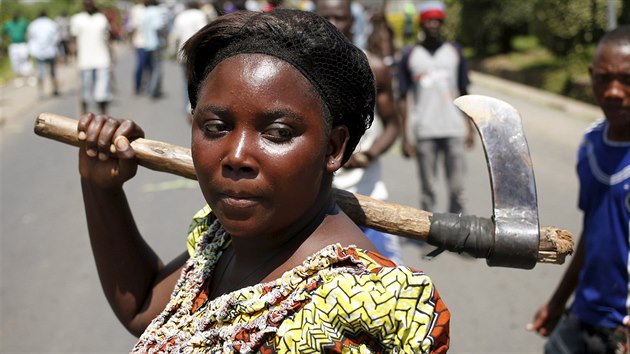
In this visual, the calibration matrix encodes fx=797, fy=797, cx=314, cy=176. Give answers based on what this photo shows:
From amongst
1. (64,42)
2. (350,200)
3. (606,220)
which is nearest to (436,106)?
(606,220)

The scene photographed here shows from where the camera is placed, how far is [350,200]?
196 centimetres

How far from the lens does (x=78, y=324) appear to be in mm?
4934

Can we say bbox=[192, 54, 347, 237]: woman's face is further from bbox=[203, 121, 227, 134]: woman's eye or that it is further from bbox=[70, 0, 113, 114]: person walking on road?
bbox=[70, 0, 113, 114]: person walking on road

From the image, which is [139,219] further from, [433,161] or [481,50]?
[481,50]

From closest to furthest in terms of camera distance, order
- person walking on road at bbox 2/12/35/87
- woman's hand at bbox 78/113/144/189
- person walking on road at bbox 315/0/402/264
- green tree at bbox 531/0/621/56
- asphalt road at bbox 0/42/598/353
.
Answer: woman's hand at bbox 78/113/144/189 → person walking on road at bbox 315/0/402/264 → asphalt road at bbox 0/42/598/353 → green tree at bbox 531/0/621/56 → person walking on road at bbox 2/12/35/87

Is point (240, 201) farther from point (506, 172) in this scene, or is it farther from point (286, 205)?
point (506, 172)

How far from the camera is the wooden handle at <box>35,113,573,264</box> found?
6.30ft

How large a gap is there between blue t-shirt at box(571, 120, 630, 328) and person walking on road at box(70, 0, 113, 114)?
10.4m

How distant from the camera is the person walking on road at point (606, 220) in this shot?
2.80 meters

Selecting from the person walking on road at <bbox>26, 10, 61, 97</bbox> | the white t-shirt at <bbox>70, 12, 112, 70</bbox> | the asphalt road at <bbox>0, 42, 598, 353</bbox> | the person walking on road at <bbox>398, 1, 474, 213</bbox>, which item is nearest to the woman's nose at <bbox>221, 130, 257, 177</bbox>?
the asphalt road at <bbox>0, 42, 598, 353</bbox>

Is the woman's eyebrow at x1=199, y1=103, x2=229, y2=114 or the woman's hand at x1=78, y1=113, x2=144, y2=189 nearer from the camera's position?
the woman's eyebrow at x1=199, y1=103, x2=229, y2=114

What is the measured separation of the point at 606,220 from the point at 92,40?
35.4 feet

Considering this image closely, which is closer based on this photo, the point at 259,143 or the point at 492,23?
the point at 259,143

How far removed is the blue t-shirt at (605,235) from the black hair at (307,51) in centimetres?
151
